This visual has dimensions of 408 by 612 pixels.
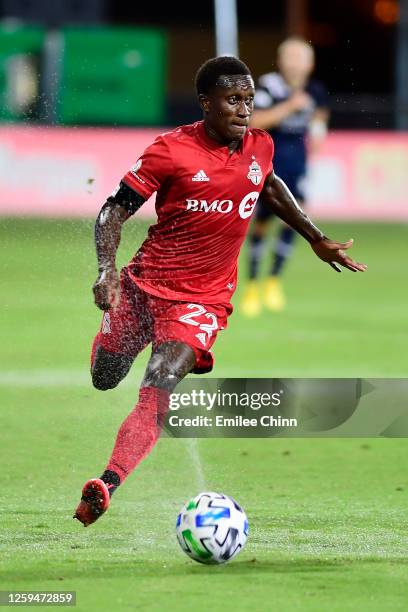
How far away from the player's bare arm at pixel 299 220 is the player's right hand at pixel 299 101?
7.40 m

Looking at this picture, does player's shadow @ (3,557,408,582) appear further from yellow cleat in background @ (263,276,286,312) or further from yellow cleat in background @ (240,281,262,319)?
yellow cleat in background @ (263,276,286,312)

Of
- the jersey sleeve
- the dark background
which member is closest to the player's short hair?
the jersey sleeve

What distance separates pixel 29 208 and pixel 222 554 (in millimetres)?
14960

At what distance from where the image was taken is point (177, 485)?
7227 millimetres

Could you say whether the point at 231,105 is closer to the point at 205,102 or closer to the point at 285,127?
the point at 205,102

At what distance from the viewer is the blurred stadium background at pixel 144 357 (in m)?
5.74

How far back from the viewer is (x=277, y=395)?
290 inches

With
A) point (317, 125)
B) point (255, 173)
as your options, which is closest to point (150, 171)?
point (255, 173)

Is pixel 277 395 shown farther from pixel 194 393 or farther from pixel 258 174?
pixel 258 174

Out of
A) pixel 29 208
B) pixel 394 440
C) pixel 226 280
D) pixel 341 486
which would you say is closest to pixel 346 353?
pixel 394 440

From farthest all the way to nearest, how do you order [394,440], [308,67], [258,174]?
[308,67] < [394,440] < [258,174]

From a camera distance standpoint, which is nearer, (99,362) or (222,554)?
(222,554)

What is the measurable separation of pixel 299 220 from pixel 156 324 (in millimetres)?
908

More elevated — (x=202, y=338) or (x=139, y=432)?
(x=202, y=338)
